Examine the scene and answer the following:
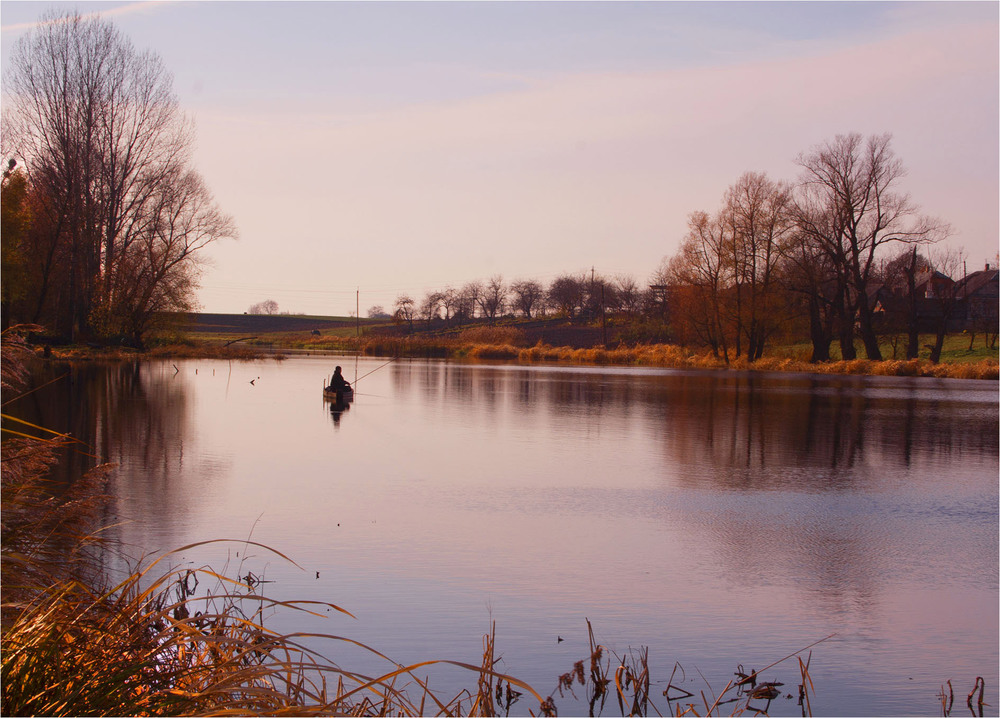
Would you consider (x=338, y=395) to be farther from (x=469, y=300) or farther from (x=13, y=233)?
(x=469, y=300)

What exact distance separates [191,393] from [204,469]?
14972 mm

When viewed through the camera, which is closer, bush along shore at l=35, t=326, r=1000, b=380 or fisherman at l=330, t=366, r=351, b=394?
fisherman at l=330, t=366, r=351, b=394

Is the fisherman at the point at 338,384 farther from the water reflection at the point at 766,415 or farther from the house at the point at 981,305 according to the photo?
the house at the point at 981,305

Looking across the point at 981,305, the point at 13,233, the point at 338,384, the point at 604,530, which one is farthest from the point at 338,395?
the point at 981,305

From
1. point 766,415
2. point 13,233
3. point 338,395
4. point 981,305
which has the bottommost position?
point 766,415

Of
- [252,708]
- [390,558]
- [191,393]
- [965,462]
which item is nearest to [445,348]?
[191,393]

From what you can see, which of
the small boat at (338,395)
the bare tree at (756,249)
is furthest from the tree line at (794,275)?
the small boat at (338,395)

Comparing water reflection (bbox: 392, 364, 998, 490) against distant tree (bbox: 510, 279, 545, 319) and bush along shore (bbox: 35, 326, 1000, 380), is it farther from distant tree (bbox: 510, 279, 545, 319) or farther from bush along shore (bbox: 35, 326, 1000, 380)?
distant tree (bbox: 510, 279, 545, 319)

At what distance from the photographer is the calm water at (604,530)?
6000 mm

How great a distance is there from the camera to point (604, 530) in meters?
9.48

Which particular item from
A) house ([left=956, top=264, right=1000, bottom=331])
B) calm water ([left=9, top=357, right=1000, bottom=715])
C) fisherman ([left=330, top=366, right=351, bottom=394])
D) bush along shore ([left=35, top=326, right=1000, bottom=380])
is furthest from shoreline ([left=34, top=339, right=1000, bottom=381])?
calm water ([left=9, top=357, right=1000, bottom=715])

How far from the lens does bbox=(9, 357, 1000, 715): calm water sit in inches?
236

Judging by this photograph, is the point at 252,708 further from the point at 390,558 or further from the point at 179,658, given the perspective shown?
the point at 390,558

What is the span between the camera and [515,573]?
7.67 meters
